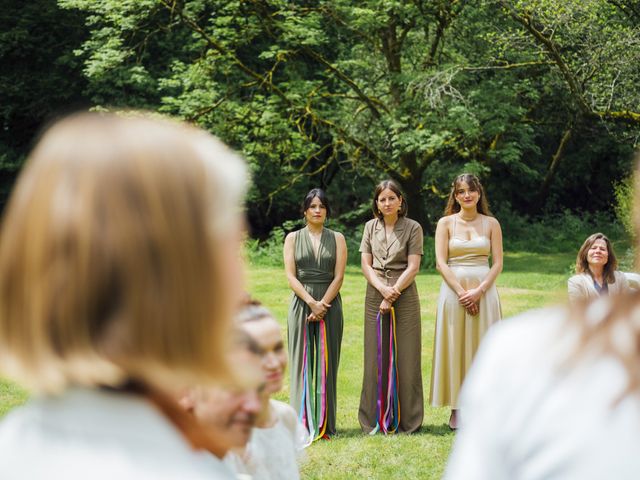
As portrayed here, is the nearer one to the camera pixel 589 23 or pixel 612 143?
pixel 589 23

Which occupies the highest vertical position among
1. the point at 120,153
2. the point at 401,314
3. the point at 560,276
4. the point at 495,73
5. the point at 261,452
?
the point at 495,73

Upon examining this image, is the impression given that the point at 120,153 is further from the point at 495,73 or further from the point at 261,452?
the point at 495,73

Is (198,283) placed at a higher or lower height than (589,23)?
lower

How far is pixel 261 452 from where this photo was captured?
234 centimetres

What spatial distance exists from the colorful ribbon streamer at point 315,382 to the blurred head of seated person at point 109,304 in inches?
244

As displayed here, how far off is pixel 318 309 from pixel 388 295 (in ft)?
2.26

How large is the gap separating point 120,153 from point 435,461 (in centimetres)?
598

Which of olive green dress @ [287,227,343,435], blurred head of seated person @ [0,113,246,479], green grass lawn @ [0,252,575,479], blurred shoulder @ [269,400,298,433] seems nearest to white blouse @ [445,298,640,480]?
green grass lawn @ [0,252,575,479]

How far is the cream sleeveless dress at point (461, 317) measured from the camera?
24.4ft

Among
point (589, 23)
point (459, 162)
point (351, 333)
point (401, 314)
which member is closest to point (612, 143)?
point (459, 162)

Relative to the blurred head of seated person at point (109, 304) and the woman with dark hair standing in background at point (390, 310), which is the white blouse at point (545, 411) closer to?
the blurred head of seated person at point (109, 304)

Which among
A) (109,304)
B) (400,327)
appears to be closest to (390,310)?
(400,327)

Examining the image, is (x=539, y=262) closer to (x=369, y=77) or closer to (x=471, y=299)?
(x=369, y=77)

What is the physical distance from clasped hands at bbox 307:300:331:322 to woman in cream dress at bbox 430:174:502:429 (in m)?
1.13
